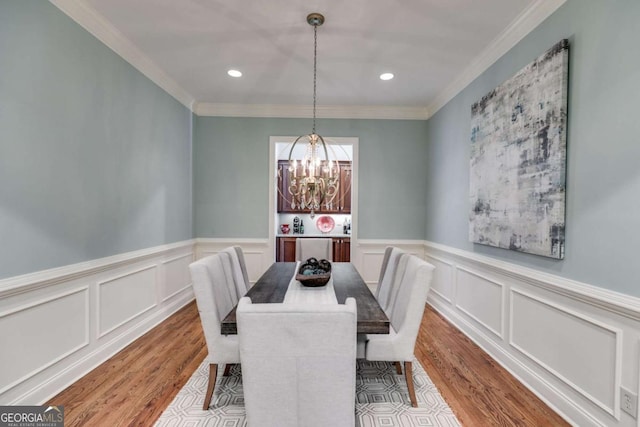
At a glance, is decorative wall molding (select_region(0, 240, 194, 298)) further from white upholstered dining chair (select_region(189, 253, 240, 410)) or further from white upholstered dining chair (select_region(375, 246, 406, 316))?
white upholstered dining chair (select_region(375, 246, 406, 316))

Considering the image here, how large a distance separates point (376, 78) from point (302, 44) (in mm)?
1068

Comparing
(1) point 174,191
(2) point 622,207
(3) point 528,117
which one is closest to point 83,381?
(1) point 174,191

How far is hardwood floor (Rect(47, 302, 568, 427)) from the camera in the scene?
1.92 m

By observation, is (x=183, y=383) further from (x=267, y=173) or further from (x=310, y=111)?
(x=310, y=111)

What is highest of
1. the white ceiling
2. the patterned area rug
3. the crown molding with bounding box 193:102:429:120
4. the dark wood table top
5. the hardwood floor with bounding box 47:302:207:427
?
the white ceiling

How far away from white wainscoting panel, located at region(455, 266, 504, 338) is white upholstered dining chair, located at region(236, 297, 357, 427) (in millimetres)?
1929

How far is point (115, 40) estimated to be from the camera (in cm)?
264

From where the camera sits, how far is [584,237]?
5.96 ft

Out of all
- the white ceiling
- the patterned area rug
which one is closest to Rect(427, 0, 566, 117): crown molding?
the white ceiling

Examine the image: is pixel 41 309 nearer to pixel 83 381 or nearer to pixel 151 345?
pixel 83 381

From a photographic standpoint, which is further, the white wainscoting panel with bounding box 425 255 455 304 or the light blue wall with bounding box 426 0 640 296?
the white wainscoting panel with bounding box 425 255 455 304

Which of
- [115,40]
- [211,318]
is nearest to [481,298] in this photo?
[211,318]

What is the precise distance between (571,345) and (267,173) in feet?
12.4

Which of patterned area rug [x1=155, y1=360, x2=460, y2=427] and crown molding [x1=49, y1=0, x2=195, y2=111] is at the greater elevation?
crown molding [x1=49, y1=0, x2=195, y2=111]
